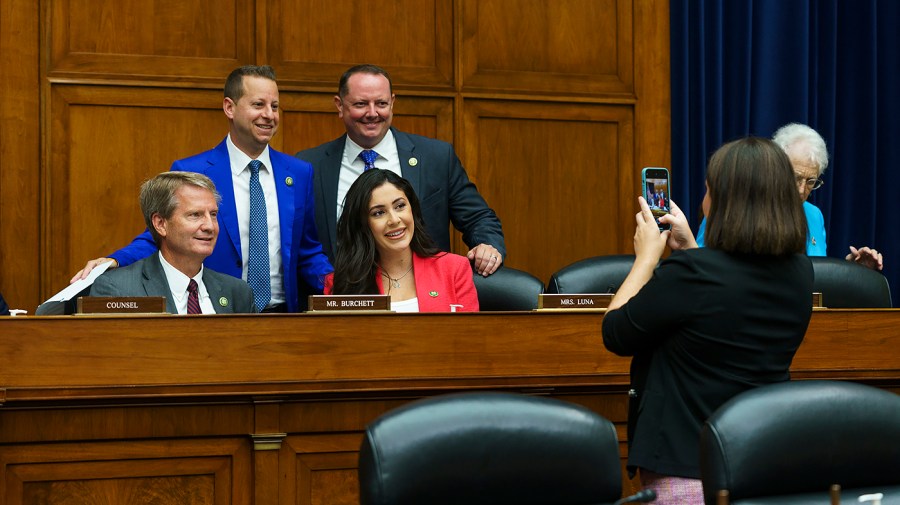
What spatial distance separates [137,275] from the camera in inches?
137

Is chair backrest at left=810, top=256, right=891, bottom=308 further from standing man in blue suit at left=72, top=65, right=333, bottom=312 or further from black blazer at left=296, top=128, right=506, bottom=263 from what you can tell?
standing man in blue suit at left=72, top=65, right=333, bottom=312

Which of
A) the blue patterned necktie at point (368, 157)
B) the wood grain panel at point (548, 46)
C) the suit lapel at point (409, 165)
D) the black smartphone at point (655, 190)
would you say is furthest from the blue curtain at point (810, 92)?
the black smartphone at point (655, 190)

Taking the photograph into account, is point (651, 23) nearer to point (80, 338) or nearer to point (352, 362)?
point (352, 362)

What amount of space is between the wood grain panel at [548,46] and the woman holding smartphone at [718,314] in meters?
3.17

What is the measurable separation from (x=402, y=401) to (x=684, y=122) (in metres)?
3.18

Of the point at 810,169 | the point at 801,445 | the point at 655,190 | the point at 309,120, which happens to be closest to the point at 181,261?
the point at 655,190

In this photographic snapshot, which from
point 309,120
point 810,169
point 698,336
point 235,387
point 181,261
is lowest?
point 235,387

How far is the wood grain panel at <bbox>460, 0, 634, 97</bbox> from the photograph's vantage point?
5414mm

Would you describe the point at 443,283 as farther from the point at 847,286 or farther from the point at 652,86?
the point at 652,86

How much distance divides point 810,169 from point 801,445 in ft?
9.55

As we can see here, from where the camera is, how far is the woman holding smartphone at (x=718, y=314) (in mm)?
2262

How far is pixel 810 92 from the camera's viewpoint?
608cm

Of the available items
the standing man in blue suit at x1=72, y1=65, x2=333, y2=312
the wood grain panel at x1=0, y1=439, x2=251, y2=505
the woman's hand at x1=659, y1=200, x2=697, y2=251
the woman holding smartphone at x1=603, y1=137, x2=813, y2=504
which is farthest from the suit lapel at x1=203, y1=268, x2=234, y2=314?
the woman holding smartphone at x1=603, y1=137, x2=813, y2=504

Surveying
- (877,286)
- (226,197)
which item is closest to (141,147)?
(226,197)
